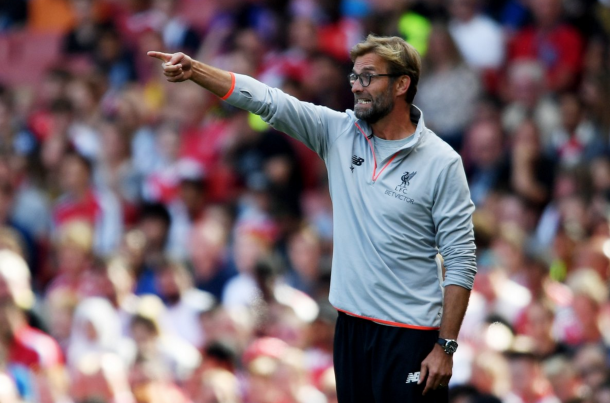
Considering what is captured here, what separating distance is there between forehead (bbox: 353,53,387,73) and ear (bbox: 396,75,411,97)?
→ 93 millimetres

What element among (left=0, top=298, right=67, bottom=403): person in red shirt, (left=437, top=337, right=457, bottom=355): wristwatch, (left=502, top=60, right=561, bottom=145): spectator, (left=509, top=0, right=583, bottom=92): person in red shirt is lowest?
(left=0, top=298, right=67, bottom=403): person in red shirt

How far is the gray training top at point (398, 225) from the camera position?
506 cm

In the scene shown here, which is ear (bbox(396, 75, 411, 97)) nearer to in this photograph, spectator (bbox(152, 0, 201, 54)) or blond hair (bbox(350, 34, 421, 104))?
blond hair (bbox(350, 34, 421, 104))

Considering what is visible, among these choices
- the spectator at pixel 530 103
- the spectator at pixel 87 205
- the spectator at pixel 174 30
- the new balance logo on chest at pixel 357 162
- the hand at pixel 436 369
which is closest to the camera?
the hand at pixel 436 369

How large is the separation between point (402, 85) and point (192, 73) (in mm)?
900

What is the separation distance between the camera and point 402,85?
518 centimetres

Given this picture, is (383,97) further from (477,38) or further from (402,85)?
(477,38)

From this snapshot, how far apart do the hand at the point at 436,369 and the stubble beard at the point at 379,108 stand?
3.28ft

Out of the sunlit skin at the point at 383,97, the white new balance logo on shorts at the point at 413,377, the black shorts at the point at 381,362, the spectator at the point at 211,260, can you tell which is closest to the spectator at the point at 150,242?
the spectator at the point at 211,260

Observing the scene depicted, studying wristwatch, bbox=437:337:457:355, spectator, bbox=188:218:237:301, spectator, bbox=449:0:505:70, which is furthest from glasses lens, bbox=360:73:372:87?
spectator, bbox=449:0:505:70

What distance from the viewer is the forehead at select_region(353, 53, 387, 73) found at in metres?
5.13

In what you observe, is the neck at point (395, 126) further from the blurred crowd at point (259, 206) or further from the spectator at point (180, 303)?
the spectator at point (180, 303)

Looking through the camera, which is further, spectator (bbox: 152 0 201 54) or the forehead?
spectator (bbox: 152 0 201 54)

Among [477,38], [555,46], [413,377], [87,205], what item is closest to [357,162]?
[413,377]
